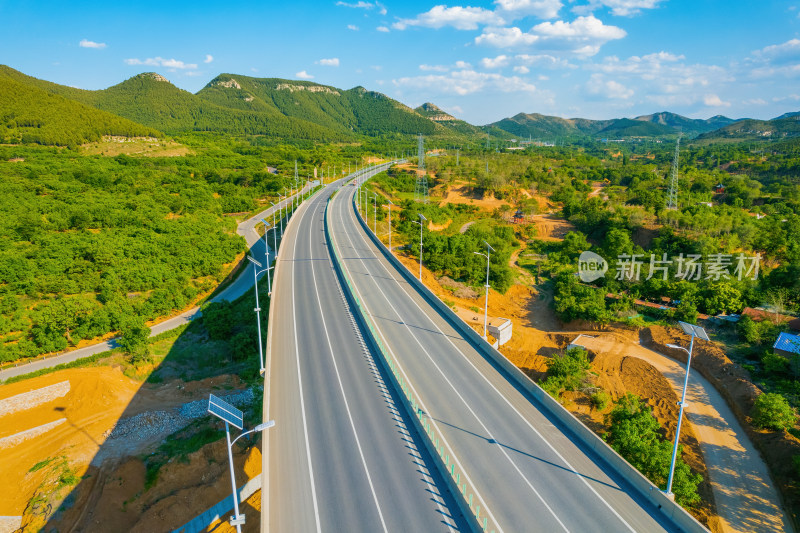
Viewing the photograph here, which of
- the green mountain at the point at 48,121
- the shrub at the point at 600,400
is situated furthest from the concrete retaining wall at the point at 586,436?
the green mountain at the point at 48,121

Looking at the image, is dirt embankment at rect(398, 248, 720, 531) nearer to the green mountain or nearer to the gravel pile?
the gravel pile

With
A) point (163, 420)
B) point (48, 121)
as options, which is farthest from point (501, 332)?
point (48, 121)

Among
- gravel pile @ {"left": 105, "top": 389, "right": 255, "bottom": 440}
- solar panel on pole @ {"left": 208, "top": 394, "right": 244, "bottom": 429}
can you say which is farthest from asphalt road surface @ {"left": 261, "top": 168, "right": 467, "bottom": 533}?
gravel pile @ {"left": 105, "top": 389, "right": 255, "bottom": 440}

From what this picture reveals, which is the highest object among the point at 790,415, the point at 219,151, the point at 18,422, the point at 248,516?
the point at 219,151

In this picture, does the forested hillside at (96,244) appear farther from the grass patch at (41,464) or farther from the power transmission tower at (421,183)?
the power transmission tower at (421,183)

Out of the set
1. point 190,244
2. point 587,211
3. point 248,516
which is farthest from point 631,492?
point 587,211

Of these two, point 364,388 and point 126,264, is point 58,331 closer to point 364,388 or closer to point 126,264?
point 126,264

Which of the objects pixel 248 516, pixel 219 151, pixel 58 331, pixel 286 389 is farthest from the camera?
pixel 219 151

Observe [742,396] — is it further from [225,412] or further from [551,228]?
[551,228]
